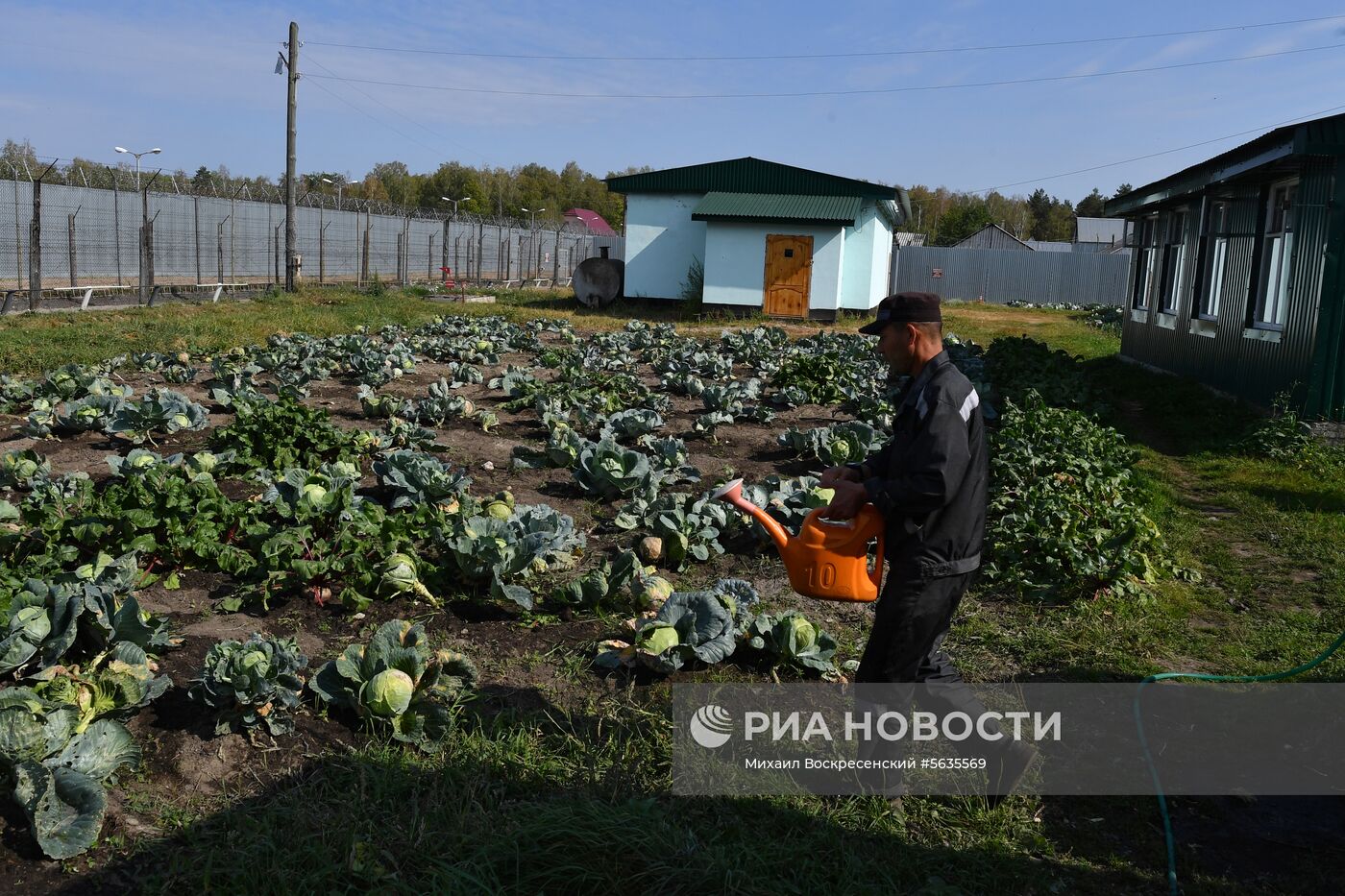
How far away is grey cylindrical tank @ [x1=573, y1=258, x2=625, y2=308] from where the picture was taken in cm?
2970

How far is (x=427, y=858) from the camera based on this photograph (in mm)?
3297

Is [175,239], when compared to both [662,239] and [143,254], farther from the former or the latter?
[662,239]

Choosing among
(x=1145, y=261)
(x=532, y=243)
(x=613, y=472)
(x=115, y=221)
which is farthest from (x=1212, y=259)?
(x=532, y=243)

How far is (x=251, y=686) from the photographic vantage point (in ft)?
13.0

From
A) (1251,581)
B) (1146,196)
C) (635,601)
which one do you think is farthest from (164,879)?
(1146,196)

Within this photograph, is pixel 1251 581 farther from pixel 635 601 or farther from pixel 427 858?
pixel 427 858

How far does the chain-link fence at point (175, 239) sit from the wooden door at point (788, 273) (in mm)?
5852

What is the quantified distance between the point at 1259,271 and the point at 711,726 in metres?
11.4

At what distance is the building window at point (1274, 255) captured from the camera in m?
12.0

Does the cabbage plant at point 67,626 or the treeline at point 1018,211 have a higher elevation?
the treeline at point 1018,211

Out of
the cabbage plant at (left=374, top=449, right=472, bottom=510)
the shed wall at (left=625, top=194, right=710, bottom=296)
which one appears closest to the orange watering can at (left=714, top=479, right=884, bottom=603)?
the cabbage plant at (left=374, top=449, right=472, bottom=510)

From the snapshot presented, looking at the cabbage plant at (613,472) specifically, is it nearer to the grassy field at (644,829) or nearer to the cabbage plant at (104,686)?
the grassy field at (644,829)

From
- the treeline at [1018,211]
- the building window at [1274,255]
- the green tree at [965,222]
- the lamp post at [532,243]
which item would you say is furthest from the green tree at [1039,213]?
the building window at [1274,255]

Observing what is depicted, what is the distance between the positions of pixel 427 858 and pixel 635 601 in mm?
2242
